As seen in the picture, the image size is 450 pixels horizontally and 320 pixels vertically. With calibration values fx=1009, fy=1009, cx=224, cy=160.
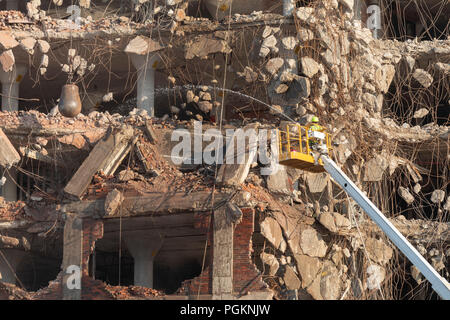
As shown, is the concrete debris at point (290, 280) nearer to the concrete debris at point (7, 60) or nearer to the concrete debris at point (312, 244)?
the concrete debris at point (312, 244)

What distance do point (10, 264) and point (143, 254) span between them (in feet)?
12.2

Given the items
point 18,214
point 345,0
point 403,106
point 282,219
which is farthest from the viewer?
point 403,106

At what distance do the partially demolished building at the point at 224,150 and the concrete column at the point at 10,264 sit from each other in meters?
0.05

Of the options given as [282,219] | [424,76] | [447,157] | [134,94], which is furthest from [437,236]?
[134,94]

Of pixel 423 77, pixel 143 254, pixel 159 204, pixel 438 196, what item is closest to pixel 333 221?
pixel 159 204

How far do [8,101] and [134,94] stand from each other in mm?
4034

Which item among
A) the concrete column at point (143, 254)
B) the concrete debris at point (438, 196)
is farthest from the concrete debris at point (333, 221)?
the concrete column at point (143, 254)

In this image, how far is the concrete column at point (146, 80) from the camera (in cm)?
2934

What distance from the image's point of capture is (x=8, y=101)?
1217 inches

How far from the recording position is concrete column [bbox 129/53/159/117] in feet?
96.3

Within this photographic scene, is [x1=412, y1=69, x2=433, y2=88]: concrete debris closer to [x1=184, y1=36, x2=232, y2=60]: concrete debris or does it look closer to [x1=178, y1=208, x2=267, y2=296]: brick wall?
[x1=184, y1=36, x2=232, y2=60]: concrete debris

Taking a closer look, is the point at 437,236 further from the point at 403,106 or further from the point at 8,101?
the point at 8,101

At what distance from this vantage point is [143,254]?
27375 millimetres

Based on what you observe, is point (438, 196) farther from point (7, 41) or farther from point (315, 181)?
point (7, 41)
